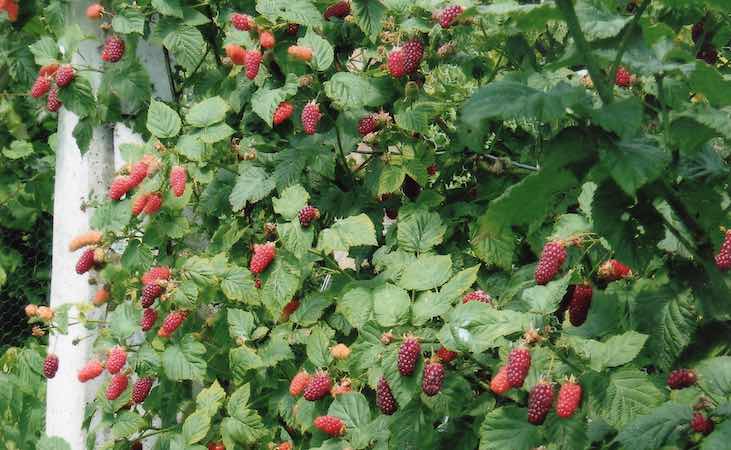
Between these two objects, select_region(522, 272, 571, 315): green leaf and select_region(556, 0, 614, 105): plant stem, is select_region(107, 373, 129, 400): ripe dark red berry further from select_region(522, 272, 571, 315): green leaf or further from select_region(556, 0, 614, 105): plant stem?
select_region(556, 0, 614, 105): plant stem

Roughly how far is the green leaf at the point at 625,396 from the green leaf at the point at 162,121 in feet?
4.72

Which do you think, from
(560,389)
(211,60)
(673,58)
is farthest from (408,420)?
(211,60)

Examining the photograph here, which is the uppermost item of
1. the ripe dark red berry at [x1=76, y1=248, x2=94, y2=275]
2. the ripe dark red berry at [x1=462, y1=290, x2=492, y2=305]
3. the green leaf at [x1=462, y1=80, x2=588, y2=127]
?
the green leaf at [x1=462, y1=80, x2=588, y2=127]

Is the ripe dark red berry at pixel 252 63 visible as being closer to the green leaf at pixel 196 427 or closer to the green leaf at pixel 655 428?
the green leaf at pixel 196 427

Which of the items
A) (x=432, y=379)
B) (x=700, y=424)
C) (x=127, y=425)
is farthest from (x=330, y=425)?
(x=700, y=424)

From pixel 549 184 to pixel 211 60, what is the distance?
204 cm

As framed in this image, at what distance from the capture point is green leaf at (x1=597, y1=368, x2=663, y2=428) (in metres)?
1.70

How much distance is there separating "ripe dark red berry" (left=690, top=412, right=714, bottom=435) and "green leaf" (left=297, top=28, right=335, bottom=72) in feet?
4.32

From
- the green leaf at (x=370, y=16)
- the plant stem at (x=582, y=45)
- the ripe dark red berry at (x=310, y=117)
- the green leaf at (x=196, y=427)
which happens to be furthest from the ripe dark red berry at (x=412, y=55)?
the plant stem at (x=582, y=45)

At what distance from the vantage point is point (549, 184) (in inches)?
42.9

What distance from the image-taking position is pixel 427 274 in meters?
2.12

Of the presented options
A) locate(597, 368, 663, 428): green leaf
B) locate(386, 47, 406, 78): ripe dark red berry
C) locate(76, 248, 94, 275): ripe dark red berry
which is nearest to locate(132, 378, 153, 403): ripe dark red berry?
locate(76, 248, 94, 275): ripe dark red berry

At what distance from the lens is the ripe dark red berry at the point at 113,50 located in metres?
2.79

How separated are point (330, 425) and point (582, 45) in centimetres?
125
